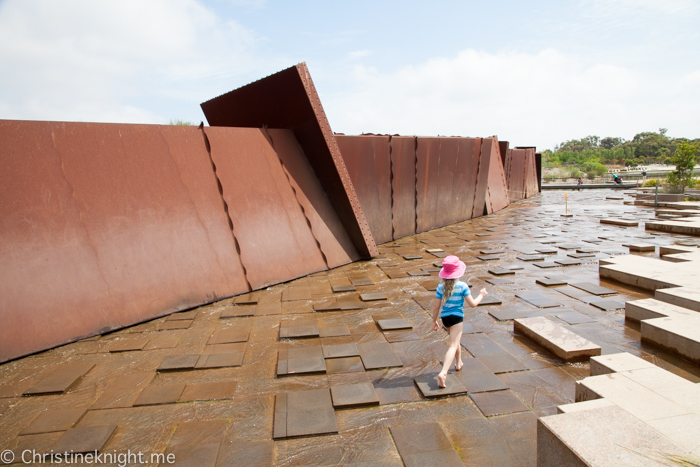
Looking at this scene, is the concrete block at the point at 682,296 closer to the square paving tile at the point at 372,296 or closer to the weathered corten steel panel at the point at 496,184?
the square paving tile at the point at 372,296

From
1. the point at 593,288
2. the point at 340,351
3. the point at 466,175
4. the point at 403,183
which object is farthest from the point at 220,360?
the point at 466,175

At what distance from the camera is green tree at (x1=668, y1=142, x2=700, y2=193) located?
16766 millimetres

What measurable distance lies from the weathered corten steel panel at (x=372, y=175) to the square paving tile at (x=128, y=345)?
5365 mm

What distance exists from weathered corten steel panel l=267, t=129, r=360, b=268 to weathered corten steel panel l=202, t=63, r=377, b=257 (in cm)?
12

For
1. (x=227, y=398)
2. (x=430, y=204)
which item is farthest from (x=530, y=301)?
(x=430, y=204)

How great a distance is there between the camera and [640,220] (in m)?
12.0

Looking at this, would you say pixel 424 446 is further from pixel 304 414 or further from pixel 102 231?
pixel 102 231

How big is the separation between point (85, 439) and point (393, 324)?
2.82 metres

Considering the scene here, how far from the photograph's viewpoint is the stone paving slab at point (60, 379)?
3201 mm

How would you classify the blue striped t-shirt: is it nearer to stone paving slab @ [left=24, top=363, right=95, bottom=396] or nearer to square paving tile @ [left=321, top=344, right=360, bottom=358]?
square paving tile @ [left=321, top=344, right=360, bottom=358]

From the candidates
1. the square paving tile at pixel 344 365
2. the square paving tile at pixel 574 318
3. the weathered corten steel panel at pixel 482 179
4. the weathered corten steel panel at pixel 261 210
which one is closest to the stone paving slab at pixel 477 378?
the square paving tile at pixel 344 365

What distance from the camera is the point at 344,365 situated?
11.7 feet

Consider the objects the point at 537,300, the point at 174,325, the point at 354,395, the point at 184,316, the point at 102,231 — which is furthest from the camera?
the point at 537,300

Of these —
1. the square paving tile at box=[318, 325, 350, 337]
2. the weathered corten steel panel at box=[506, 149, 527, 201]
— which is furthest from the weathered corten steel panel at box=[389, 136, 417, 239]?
the weathered corten steel panel at box=[506, 149, 527, 201]
